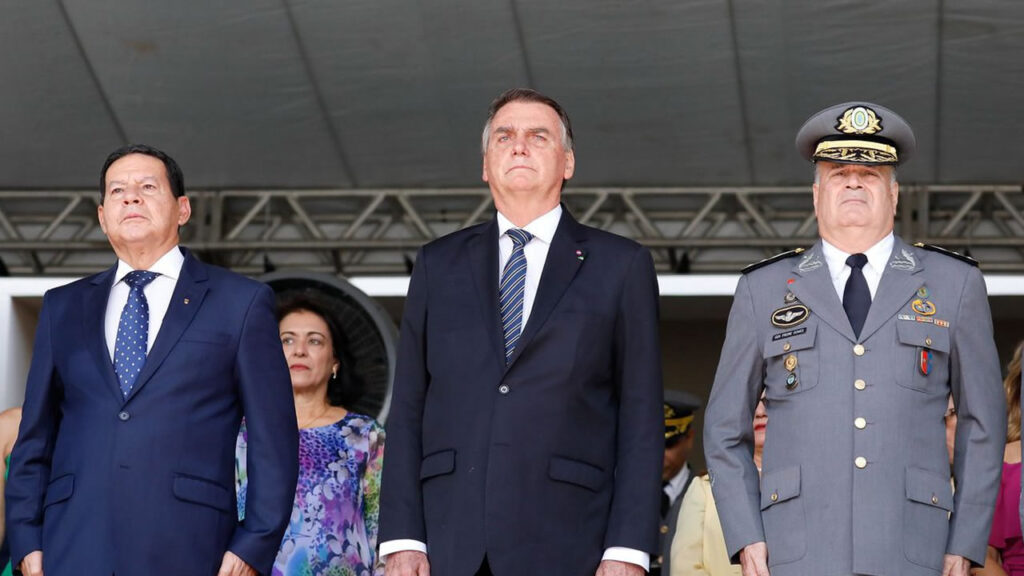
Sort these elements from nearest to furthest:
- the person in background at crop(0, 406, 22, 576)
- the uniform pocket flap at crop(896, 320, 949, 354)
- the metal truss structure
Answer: the uniform pocket flap at crop(896, 320, 949, 354), the person in background at crop(0, 406, 22, 576), the metal truss structure

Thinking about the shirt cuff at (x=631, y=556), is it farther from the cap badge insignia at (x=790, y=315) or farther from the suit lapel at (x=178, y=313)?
the suit lapel at (x=178, y=313)

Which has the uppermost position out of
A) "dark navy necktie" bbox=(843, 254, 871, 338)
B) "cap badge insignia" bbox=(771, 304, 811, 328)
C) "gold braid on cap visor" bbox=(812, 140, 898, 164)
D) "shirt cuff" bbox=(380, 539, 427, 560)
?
"gold braid on cap visor" bbox=(812, 140, 898, 164)

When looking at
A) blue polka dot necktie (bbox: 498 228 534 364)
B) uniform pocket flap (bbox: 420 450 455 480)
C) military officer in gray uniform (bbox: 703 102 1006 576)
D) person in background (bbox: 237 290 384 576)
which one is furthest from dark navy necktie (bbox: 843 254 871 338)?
person in background (bbox: 237 290 384 576)

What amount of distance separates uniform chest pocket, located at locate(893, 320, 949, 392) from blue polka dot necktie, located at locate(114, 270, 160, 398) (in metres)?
1.44

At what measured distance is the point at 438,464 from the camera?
3119mm

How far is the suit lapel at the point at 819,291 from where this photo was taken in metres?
3.19

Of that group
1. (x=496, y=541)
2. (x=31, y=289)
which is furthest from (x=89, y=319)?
(x=31, y=289)

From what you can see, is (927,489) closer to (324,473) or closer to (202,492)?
(202,492)

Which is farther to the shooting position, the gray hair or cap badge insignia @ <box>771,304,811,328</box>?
the gray hair

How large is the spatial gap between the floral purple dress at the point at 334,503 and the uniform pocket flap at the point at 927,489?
1.51 metres

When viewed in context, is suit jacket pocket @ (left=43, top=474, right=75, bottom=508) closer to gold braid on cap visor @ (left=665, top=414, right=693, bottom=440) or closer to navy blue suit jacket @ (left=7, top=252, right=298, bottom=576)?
navy blue suit jacket @ (left=7, top=252, right=298, bottom=576)

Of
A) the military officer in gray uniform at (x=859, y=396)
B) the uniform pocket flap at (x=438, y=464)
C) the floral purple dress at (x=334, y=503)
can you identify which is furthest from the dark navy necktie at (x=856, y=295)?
the floral purple dress at (x=334, y=503)

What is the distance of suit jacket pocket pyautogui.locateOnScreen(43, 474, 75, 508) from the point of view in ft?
10.6

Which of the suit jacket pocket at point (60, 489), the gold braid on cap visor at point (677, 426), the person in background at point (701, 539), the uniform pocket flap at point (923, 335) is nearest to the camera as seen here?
the uniform pocket flap at point (923, 335)
